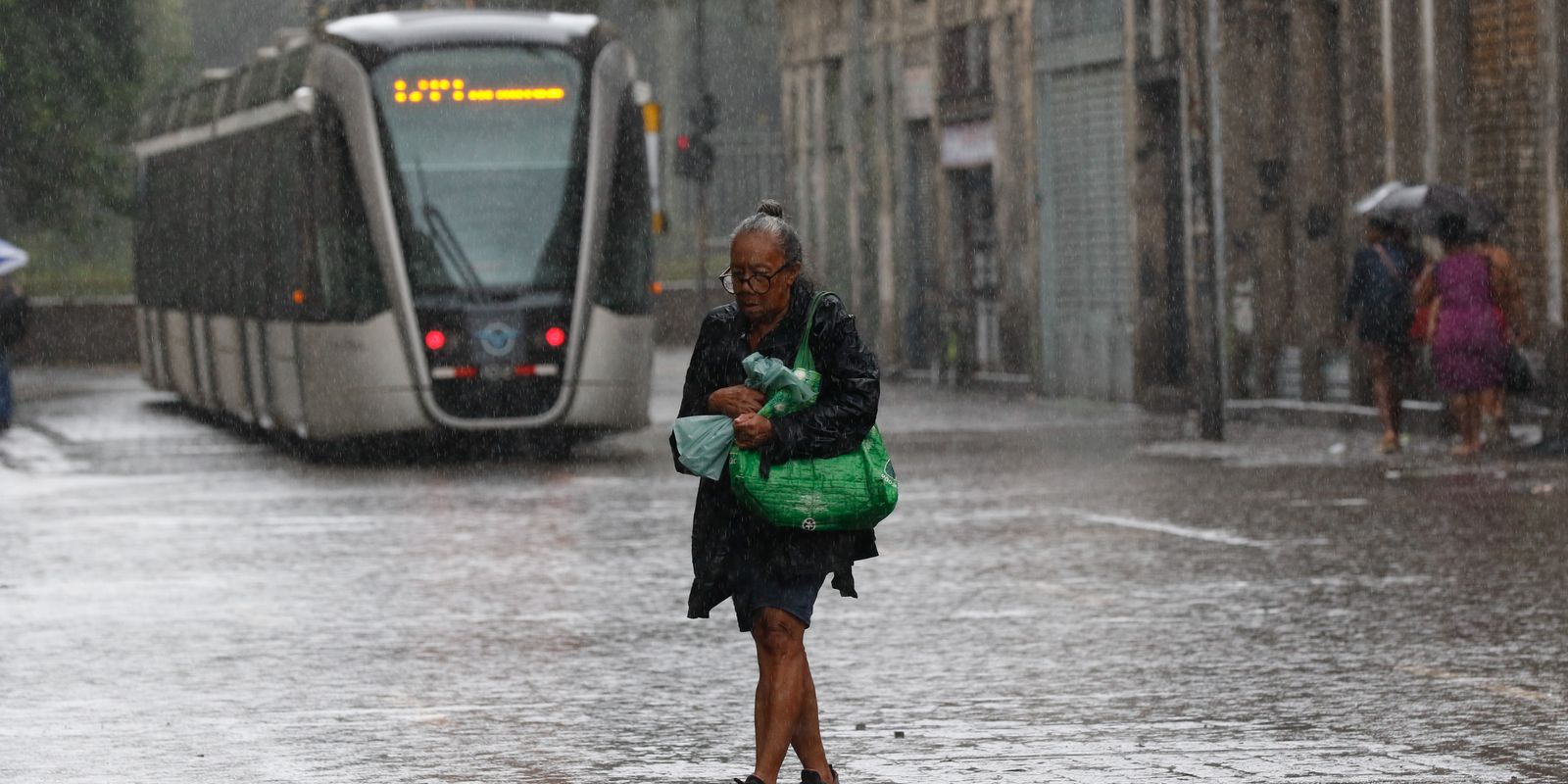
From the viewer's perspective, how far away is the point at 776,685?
7129 millimetres

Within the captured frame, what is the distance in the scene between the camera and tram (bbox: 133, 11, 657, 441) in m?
20.9

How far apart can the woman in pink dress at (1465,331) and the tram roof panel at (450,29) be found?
6.24m

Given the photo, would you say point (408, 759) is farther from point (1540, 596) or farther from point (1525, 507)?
point (1525, 507)

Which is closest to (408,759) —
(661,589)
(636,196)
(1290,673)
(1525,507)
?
(1290,673)

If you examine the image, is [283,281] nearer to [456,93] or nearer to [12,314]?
A: [456,93]

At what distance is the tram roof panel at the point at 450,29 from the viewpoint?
21.1 metres

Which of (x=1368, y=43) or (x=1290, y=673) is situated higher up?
(x=1368, y=43)

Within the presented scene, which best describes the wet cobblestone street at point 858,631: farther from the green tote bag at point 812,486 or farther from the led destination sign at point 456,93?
the led destination sign at point 456,93

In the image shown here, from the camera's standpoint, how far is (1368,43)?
23.5 meters

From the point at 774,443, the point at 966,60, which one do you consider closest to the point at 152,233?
the point at 966,60

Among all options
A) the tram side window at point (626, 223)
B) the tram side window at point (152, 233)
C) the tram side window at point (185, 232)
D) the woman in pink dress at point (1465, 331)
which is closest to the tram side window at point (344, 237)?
the tram side window at point (626, 223)

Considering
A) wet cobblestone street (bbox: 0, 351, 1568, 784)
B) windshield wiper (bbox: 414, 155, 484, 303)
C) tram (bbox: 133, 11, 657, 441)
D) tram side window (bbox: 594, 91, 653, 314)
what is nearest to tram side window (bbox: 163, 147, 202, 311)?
tram (bbox: 133, 11, 657, 441)

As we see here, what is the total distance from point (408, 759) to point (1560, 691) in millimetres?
3500

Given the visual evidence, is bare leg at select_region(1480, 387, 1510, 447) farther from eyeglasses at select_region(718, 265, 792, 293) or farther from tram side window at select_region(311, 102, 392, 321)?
eyeglasses at select_region(718, 265, 792, 293)
